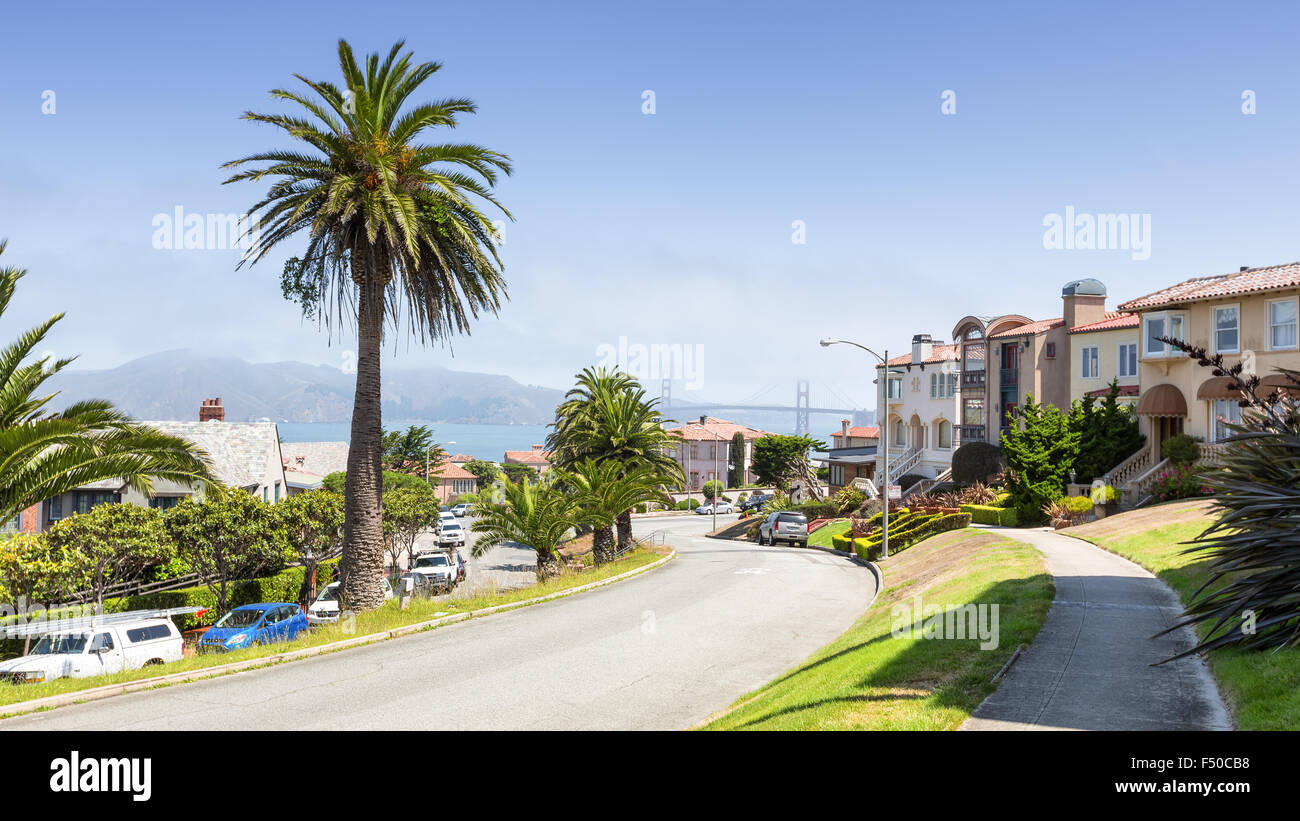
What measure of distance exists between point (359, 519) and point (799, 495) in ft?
159

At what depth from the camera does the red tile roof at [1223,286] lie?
100.0 feet

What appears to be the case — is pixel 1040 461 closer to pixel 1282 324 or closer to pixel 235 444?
pixel 1282 324

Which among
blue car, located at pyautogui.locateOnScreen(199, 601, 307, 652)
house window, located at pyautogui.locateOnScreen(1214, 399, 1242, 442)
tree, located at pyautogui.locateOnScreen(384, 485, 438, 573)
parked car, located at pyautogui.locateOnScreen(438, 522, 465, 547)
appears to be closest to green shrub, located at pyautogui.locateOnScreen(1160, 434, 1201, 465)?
house window, located at pyautogui.locateOnScreen(1214, 399, 1242, 442)

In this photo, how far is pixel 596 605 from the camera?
22422mm

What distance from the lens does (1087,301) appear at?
1901 inches

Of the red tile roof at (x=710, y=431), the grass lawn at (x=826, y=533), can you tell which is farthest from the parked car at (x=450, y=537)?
the red tile roof at (x=710, y=431)

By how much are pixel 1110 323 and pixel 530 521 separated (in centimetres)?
3435

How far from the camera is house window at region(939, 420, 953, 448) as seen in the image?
198ft

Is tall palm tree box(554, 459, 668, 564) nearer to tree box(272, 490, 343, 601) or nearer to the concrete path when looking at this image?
tree box(272, 490, 343, 601)

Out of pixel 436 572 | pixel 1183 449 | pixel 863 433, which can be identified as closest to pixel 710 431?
pixel 863 433

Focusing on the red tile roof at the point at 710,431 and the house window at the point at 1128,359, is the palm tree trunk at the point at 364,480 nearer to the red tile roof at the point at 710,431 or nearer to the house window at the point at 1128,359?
the house window at the point at 1128,359
